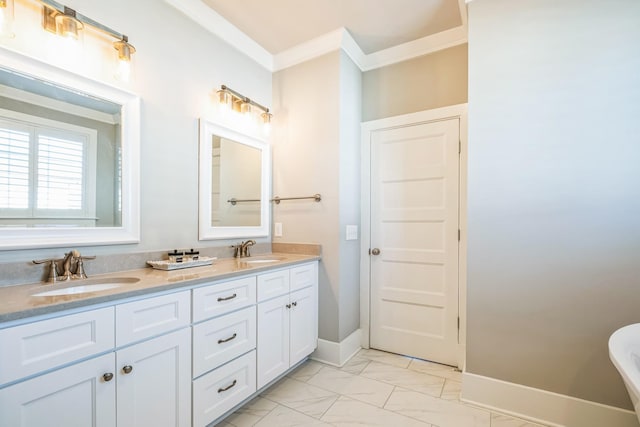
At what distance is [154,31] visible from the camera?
181cm

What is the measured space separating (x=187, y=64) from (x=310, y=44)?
1.06m

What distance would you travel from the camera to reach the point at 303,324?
87.7 inches

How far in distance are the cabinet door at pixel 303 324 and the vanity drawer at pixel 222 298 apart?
450mm

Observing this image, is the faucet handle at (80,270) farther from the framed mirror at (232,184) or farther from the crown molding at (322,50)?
the crown molding at (322,50)

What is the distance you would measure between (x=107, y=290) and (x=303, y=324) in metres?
1.39

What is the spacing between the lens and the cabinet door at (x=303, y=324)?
6.93ft

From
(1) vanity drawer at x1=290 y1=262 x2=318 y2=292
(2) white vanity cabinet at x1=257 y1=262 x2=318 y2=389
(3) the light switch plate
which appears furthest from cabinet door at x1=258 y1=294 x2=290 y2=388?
(3) the light switch plate

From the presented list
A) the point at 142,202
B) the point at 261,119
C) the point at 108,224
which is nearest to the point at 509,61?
the point at 261,119

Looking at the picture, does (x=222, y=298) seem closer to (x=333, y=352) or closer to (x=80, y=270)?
(x=80, y=270)

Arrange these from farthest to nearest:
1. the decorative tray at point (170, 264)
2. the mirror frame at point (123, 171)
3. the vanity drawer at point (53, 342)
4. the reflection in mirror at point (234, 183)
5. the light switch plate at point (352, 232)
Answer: the light switch plate at point (352, 232)
the reflection in mirror at point (234, 183)
the decorative tray at point (170, 264)
the mirror frame at point (123, 171)
the vanity drawer at point (53, 342)

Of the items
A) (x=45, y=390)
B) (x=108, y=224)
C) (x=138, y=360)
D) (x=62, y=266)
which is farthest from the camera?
(x=108, y=224)

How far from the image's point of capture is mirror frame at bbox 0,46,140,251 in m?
1.29

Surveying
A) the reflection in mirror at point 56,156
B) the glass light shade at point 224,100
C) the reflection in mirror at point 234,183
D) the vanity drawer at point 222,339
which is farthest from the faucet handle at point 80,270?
the glass light shade at point 224,100

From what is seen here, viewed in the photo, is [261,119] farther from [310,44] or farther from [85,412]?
[85,412]
